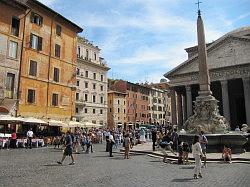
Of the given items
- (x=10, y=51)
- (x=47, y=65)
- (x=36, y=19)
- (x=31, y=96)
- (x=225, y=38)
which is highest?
(x=225, y=38)

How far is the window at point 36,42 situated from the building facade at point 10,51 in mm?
1320

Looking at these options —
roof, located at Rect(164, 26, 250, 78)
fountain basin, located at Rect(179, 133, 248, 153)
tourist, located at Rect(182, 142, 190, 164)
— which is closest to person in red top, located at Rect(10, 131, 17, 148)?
fountain basin, located at Rect(179, 133, 248, 153)

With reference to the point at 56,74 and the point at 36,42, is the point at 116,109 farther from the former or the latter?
the point at 36,42

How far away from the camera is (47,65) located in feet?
94.2

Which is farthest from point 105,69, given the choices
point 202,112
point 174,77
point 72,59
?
point 202,112

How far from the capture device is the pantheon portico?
1371 inches

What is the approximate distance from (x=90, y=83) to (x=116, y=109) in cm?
1660

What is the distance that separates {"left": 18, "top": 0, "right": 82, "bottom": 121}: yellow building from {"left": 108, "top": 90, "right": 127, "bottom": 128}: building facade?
3111cm

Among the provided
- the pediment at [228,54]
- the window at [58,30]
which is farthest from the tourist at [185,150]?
the pediment at [228,54]

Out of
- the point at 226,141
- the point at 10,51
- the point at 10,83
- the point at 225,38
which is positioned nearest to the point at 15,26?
the point at 10,51

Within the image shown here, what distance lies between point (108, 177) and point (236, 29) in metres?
46.0

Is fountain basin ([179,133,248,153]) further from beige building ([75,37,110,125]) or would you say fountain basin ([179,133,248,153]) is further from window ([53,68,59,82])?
beige building ([75,37,110,125])

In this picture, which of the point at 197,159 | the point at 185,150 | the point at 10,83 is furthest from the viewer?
the point at 10,83

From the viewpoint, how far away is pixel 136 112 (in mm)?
71188
